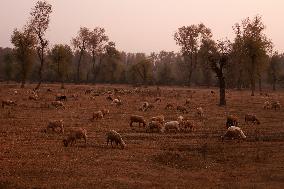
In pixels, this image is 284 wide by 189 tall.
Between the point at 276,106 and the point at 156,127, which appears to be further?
the point at 276,106

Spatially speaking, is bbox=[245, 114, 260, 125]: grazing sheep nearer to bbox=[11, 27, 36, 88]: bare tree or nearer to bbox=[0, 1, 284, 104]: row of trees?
bbox=[0, 1, 284, 104]: row of trees

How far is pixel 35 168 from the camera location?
20047 mm

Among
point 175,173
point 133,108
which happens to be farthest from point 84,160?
point 133,108

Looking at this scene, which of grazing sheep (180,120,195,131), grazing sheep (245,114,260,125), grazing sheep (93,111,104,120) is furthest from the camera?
grazing sheep (93,111,104,120)

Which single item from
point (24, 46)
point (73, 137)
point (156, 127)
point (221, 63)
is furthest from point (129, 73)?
point (73, 137)

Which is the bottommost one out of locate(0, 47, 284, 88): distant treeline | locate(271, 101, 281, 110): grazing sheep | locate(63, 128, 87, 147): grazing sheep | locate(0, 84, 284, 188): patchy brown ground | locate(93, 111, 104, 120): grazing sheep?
A: locate(0, 84, 284, 188): patchy brown ground

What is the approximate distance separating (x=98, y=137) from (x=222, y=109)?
2381cm

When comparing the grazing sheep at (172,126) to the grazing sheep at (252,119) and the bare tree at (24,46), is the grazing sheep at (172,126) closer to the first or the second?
the grazing sheep at (252,119)

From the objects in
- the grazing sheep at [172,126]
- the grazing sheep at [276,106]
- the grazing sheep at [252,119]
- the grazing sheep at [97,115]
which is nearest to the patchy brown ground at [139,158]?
the grazing sheep at [172,126]

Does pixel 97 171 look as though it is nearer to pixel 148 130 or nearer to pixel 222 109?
pixel 148 130

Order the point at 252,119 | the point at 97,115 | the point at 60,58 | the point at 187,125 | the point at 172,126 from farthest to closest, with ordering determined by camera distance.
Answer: the point at 60,58
the point at 97,115
the point at 252,119
the point at 187,125
the point at 172,126

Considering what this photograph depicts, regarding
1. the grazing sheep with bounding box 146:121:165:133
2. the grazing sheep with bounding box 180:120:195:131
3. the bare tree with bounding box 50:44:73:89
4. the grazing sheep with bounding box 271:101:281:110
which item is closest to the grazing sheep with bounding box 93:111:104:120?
the grazing sheep with bounding box 146:121:165:133

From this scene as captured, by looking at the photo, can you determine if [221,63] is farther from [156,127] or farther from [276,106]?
[156,127]

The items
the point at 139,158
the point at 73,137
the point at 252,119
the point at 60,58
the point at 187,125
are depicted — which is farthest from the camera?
the point at 60,58
